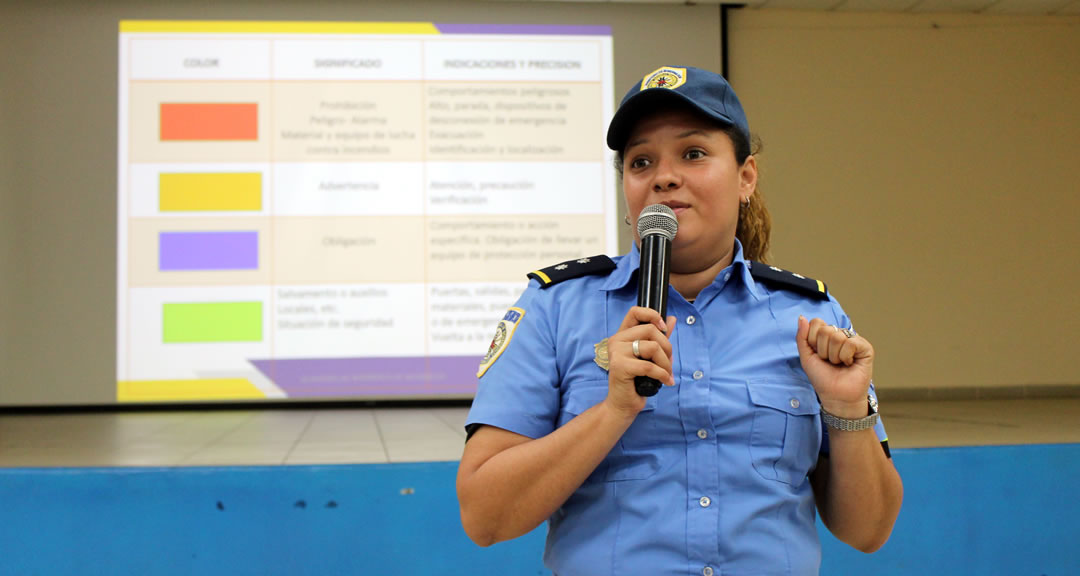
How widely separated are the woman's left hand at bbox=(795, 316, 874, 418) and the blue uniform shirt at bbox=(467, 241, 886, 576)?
39 mm

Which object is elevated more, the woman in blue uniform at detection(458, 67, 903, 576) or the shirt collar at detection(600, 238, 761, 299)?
the shirt collar at detection(600, 238, 761, 299)

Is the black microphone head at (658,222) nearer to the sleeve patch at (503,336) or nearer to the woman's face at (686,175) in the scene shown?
the woman's face at (686,175)

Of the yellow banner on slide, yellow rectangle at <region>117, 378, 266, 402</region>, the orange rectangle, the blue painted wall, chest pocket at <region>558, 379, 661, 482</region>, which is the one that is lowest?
the blue painted wall

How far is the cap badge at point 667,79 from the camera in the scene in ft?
2.72

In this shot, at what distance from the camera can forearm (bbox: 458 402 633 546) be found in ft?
2.43

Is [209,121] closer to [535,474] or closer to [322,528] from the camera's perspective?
[322,528]

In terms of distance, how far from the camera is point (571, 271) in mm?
917

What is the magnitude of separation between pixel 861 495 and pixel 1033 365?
4596mm

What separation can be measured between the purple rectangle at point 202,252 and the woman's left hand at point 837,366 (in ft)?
12.0

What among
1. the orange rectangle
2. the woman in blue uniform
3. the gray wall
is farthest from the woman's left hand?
the gray wall

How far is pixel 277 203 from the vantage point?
13.2ft

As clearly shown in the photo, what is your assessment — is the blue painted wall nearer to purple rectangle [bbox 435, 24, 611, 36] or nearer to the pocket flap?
the pocket flap

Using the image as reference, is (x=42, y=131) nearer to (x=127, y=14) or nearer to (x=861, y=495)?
(x=127, y=14)

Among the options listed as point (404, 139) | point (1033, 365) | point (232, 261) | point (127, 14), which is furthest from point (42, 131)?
point (1033, 365)
